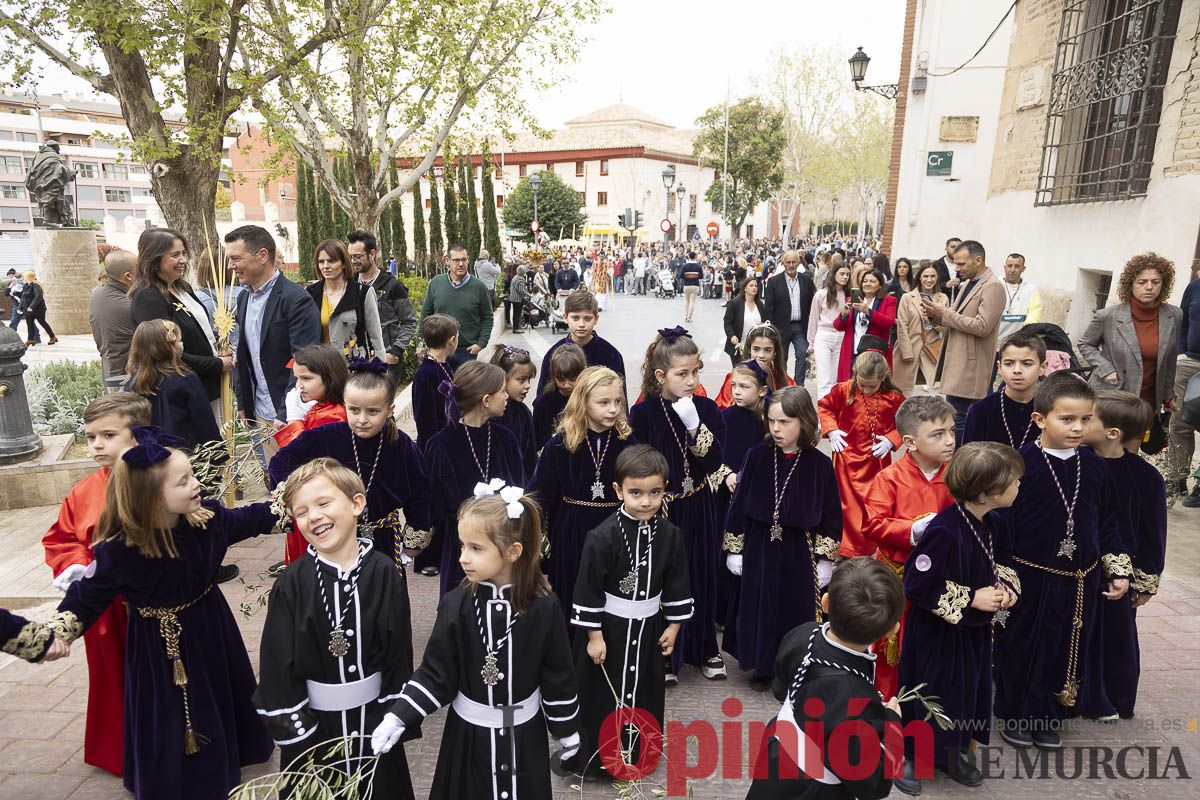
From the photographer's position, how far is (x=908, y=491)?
3.73 meters

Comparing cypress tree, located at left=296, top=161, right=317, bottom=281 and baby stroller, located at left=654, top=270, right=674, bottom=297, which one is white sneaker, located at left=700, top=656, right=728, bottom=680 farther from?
cypress tree, located at left=296, top=161, right=317, bottom=281

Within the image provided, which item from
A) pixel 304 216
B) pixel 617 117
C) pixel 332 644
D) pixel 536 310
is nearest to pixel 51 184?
pixel 536 310

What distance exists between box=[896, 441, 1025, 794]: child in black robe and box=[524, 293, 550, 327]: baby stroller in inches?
652

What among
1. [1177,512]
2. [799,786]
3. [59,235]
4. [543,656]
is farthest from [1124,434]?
[59,235]

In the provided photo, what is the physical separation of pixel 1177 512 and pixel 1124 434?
418cm

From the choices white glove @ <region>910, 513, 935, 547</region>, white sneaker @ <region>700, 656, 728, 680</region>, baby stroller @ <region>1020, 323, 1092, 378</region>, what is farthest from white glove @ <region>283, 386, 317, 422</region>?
baby stroller @ <region>1020, 323, 1092, 378</region>

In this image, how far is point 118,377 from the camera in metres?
5.78

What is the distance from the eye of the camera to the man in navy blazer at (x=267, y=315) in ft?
17.3

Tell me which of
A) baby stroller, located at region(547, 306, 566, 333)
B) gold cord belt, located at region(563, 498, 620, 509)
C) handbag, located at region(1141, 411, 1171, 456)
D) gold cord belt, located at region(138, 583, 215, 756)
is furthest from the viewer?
baby stroller, located at region(547, 306, 566, 333)

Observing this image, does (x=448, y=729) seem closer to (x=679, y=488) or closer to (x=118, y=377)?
(x=679, y=488)

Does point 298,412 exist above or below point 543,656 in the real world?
above

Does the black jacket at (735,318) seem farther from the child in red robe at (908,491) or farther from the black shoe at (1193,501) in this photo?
the child in red robe at (908,491)

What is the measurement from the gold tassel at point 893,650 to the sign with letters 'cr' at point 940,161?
1266cm

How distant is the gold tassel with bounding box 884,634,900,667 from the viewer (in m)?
3.62
